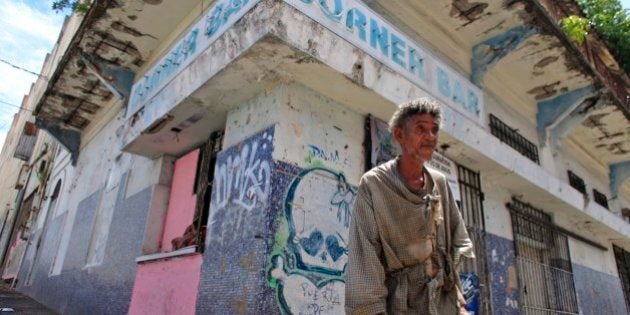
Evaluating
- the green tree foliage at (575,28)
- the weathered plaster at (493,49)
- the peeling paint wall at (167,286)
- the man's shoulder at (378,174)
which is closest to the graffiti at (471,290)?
the weathered plaster at (493,49)

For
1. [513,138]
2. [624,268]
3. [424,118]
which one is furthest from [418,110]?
[624,268]

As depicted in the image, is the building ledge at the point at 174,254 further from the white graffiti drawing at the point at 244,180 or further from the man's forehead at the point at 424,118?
the man's forehead at the point at 424,118

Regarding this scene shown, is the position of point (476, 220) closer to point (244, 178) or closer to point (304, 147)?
point (304, 147)

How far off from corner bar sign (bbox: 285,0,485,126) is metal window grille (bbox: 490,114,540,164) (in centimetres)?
83

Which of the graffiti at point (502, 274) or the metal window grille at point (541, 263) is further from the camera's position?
the metal window grille at point (541, 263)

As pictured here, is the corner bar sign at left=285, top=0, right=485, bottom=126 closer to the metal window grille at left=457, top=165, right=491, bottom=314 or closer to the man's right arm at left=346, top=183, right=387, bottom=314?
the metal window grille at left=457, top=165, right=491, bottom=314

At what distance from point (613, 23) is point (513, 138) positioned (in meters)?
5.85

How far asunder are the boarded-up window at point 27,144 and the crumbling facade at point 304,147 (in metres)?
8.98

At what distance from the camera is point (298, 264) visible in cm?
354

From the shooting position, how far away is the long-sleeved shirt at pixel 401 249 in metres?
1.71

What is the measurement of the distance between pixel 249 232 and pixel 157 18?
4206mm

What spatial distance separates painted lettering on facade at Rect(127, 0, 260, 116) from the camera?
3.91 m

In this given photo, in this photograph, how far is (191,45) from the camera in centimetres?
466

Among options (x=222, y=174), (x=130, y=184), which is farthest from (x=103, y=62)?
(x=222, y=174)
